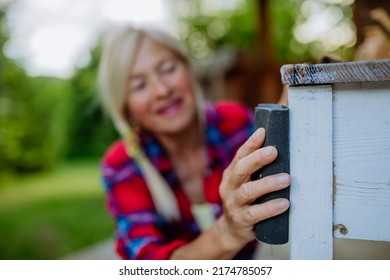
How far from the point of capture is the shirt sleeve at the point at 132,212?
1.05m

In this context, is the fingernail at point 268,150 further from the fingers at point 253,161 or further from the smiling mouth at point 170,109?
the smiling mouth at point 170,109

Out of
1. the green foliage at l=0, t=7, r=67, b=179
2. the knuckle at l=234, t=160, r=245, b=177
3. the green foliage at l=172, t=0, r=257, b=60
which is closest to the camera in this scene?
the knuckle at l=234, t=160, r=245, b=177

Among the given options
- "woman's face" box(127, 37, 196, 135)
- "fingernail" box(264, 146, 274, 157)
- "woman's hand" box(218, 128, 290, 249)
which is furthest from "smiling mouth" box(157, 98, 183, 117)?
"fingernail" box(264, 146, 274, 157)

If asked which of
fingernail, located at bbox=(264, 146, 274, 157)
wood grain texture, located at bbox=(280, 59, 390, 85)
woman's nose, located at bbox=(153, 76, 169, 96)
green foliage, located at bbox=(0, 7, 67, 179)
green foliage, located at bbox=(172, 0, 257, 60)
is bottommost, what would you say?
green foliage, located at bbox=(0, 7, 67, 179)

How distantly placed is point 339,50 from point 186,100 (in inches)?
28.4

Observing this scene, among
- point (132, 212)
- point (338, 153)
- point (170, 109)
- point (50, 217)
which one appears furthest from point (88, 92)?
point (50, 217)

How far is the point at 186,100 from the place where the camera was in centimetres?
134

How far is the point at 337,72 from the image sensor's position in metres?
0.51

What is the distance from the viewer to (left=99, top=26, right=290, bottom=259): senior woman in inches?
47.6

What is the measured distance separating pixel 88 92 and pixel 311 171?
6.03ft

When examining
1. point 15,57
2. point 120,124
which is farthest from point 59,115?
point 120,124

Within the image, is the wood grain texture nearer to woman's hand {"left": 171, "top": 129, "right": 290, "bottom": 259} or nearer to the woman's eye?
woman's hand {"left": 171, "top": 129, "right": 290, "bottom": 259}

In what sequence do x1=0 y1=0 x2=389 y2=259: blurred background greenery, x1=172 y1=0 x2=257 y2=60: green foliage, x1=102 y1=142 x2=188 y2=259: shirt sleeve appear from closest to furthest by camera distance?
x1=102 y1=142 x2=188 y2=259: shirt sleeve, x1=0 y1=0 x2=389 y2=259: blurred background greenery, x1=172 y1=0 x2=257 y2=60: green foliage

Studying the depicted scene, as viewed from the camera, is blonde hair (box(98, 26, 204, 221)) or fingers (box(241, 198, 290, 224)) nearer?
fingers (box(241, 198, 290, 224))
